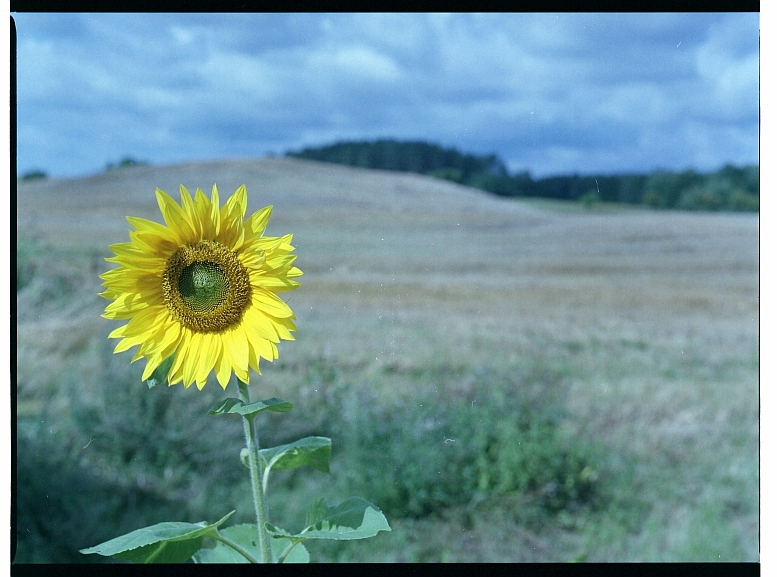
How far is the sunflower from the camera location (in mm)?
537

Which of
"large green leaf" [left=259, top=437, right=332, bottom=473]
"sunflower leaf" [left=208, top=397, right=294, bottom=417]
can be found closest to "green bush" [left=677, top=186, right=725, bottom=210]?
"large green leaf" [left=259, top=437, right=332, bottom=473]

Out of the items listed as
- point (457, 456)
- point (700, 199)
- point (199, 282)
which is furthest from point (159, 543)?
point (700, 199)

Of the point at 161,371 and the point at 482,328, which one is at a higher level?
the point at 161,371

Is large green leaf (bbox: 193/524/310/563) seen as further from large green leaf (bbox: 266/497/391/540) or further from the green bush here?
the green bush

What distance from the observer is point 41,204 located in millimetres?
2291

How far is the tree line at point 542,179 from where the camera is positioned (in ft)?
7.02

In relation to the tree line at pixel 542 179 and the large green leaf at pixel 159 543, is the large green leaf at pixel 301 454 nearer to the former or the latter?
the large green leaf at pixel 159 543

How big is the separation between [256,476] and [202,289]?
142 millimetres

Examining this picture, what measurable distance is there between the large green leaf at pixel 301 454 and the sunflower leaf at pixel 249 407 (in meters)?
0.11

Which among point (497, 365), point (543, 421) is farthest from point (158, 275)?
point (497, 365)

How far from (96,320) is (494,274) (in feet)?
4.14

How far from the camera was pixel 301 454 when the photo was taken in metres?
0.59

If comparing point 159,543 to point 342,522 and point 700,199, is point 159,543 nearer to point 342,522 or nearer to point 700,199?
point 342,522

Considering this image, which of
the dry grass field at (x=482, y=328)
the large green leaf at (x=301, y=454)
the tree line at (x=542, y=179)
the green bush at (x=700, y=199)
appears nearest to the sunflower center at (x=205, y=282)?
the large green leaf at (x=301, y=454)
